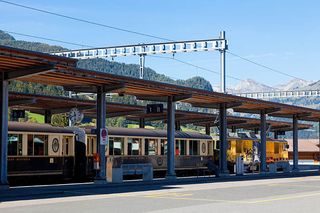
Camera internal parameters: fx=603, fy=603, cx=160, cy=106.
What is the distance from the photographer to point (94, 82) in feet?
94.0

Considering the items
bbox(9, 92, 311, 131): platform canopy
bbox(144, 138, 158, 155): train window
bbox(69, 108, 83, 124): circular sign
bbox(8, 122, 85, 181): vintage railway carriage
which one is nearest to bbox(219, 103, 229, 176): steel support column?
bbox(144, 138, 158, 155): train window

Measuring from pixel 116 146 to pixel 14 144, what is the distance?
757 cm

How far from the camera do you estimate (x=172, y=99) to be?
112ft

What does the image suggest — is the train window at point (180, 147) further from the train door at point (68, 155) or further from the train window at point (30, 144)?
the train window at point (30, 144)

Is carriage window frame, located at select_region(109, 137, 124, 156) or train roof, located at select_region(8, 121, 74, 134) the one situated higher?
train roof, located at select_region(8, 121, 74, 134)

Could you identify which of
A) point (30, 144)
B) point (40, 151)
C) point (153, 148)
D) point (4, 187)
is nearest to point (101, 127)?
point (40, 151)

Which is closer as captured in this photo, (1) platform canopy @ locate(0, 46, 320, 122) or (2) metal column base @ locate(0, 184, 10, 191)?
(1) platform canopy @ locate(0, 46, 320, 122)

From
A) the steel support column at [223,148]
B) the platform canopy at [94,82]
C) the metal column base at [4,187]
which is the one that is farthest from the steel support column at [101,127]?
the steel support column at [223,148]

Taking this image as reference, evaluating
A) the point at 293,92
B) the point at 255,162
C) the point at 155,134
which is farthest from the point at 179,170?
the point at 293,92

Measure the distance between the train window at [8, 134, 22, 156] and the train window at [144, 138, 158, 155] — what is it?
9660 mm

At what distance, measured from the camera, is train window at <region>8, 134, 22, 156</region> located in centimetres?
2747

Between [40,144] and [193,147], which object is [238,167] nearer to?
[193,147]

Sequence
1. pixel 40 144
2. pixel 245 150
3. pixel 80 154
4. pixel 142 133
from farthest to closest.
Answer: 1. pixel 245 150
2. pixel 142 133
3. pixel 80 154
4. pixel 40 144

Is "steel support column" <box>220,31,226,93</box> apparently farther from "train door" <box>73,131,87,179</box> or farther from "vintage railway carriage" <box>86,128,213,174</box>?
"train door" <box>73,131,87,179</box>
